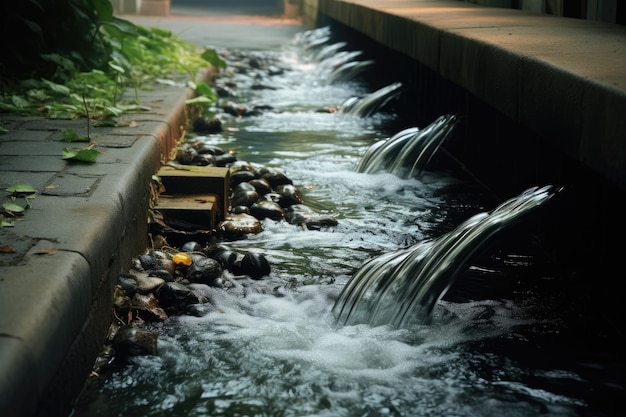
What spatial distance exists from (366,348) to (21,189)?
124 cm

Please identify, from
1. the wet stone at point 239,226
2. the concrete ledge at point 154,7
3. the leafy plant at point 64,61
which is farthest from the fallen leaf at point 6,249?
the concrete ledge at point 154,7

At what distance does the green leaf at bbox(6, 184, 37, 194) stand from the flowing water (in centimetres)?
65

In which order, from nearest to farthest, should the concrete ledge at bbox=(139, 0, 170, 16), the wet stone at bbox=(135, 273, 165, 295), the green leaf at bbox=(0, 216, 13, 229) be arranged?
the green leaf at bbox=(0, 216, 13, 229)
the wet stone at bbox=(135, 273, 165, 295)
the concrete ledge at bbox=(139, 0, 170, 16)

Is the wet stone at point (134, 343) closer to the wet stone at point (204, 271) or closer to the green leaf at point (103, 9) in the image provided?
the wet stone at point (204, 271)

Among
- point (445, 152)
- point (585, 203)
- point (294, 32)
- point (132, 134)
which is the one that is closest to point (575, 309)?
point (585, 203)

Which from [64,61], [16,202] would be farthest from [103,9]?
[16,202]

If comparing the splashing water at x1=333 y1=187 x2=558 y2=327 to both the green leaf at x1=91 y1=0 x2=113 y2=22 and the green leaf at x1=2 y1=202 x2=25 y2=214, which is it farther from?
the green leaf at x1=91 y1=0 x2=113 y2=22

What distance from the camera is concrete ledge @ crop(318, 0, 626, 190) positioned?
7.99 feet

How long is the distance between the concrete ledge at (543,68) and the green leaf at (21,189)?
1684mm

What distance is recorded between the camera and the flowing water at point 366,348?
2.15 m

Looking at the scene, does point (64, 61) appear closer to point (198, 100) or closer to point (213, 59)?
point (198, 100)

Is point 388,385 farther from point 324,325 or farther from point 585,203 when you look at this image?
point 585,203

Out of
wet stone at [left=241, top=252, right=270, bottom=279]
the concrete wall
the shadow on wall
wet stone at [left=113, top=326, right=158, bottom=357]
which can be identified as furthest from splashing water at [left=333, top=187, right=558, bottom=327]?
the shadow on wall

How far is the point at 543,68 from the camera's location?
9.81 feet
